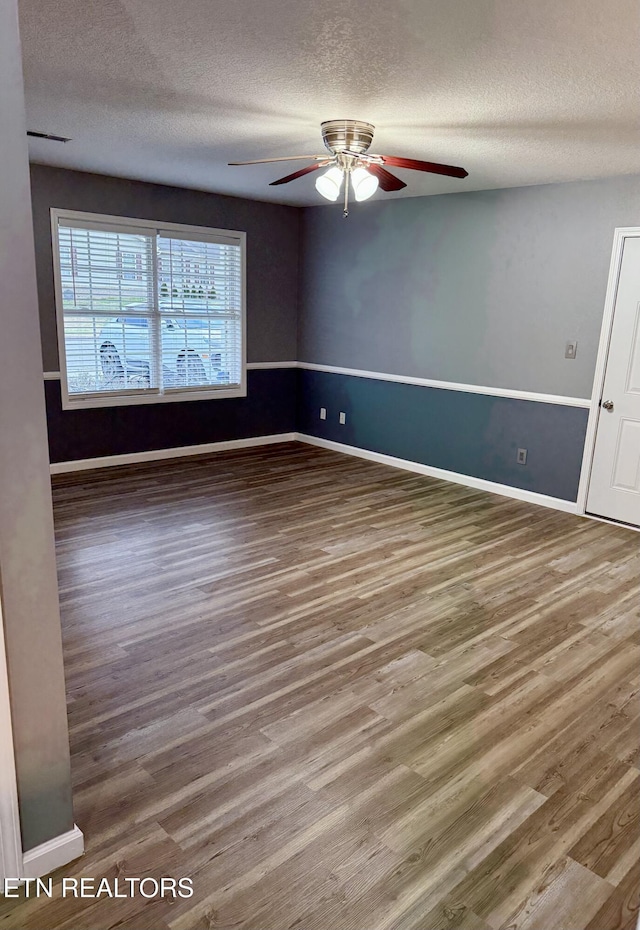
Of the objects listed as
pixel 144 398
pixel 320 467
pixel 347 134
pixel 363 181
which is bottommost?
pixel 320 467

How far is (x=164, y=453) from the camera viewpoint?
6.09 m

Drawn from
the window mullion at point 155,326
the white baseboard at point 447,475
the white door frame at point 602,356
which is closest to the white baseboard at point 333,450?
the white baseboard at point 447,475

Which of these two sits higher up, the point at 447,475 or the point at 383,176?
the point at 383,176

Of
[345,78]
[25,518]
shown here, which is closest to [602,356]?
[345,78]

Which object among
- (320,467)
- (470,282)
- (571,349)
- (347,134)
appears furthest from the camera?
(320,467)

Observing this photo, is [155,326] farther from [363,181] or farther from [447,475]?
[447,475]

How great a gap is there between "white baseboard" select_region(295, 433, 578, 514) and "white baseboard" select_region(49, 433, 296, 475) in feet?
1.41

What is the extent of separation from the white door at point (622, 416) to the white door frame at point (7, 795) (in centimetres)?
426

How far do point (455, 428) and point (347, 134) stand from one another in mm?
2858

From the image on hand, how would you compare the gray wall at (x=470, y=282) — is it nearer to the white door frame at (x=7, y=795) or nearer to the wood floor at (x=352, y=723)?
the wood floor at (x=352, y=723)

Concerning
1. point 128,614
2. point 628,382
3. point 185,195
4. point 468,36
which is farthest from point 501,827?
point 185,195

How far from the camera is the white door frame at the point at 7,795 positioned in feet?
5.04

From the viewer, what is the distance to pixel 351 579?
3609 mm

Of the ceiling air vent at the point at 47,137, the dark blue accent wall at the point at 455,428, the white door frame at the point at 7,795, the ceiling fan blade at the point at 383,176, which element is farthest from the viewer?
the dark blue accent wall at the point at 455,428
